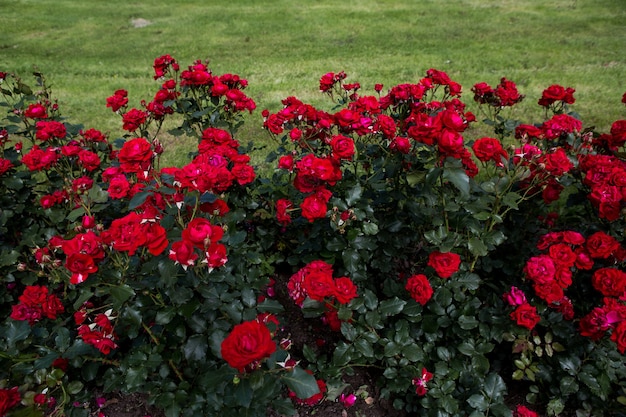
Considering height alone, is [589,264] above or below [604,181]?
below

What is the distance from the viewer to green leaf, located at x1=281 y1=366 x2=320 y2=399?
4.72 feet

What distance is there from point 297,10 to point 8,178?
29.0 feet

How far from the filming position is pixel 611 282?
183 centimetres

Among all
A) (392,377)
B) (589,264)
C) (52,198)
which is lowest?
(392,377)

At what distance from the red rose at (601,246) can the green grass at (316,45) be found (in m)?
3.50

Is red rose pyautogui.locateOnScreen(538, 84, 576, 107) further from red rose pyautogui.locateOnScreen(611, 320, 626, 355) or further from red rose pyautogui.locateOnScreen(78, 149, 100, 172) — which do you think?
red rose pyautogui.locateOnScreen(78, 149, 100, 172)

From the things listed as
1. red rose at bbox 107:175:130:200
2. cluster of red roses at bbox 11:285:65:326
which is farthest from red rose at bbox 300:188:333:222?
cluster of red roses at bbox 11:285:65:326

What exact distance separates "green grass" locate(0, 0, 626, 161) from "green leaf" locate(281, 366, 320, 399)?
3.68 m

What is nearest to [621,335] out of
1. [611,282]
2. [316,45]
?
[611,282]

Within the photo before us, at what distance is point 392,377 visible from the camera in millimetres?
2023

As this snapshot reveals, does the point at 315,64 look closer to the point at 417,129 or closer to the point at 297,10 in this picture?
the point at 297,10

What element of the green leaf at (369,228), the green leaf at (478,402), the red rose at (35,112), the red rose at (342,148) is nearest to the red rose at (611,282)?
the green leaf at (478,402)

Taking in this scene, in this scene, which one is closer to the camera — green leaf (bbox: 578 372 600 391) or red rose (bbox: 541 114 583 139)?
green leaf (bbox: 578 372 600 391)

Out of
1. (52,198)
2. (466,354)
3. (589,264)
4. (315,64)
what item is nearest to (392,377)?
(466,354)
